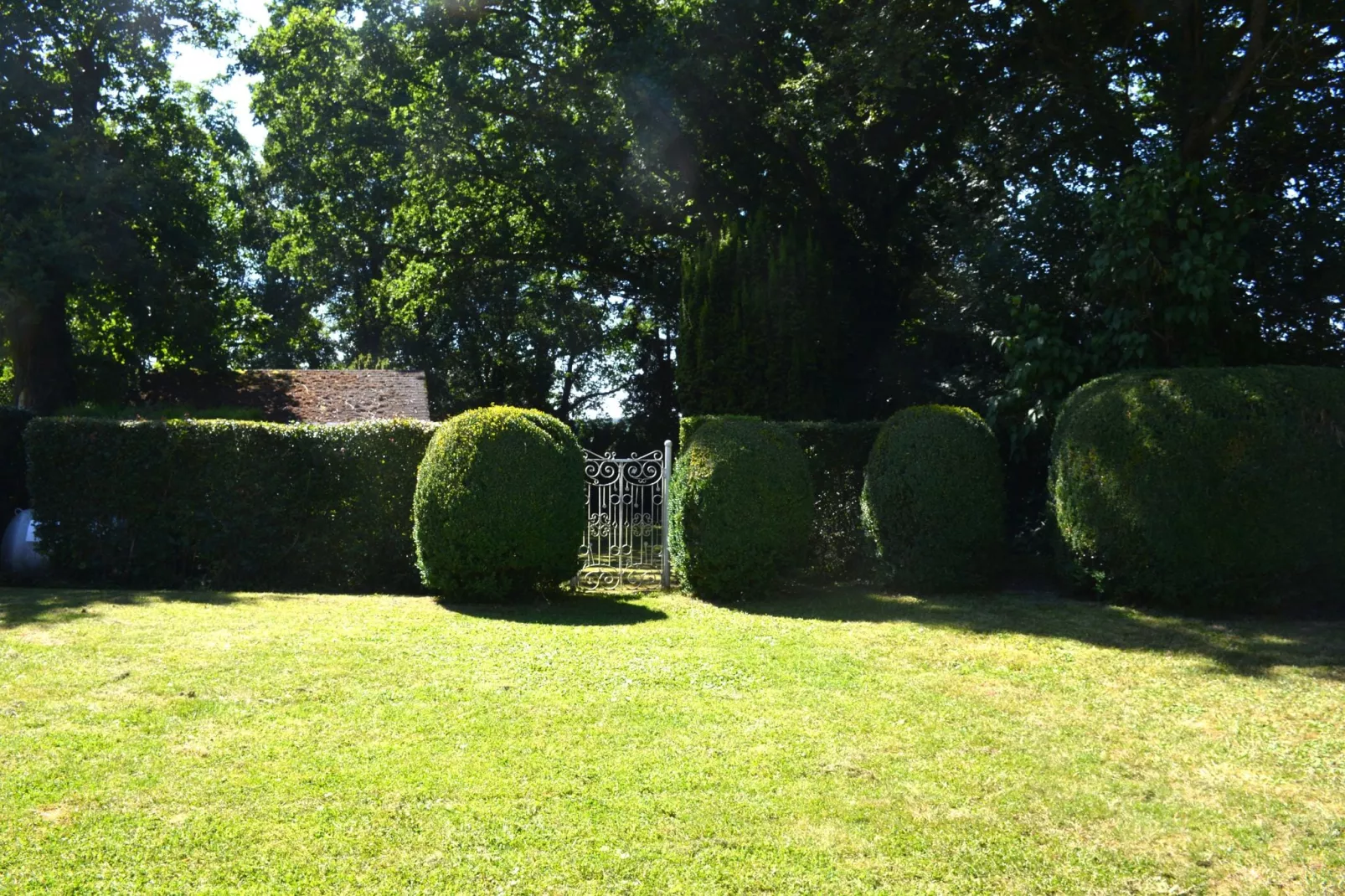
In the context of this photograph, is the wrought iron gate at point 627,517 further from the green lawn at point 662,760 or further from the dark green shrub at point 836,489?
the green lawn at point 662,760

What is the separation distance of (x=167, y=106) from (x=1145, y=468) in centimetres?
2213

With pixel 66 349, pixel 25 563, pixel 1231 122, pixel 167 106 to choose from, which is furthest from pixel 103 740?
pixel 167 106

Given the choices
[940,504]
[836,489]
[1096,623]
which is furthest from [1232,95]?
[1096,623]

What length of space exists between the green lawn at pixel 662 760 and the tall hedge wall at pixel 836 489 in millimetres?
3923

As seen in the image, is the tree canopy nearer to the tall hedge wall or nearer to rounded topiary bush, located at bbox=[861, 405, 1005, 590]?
rounded topiary bush, located at bbox=[861, 405, 1005, 590]

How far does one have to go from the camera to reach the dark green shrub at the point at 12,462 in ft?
44.4

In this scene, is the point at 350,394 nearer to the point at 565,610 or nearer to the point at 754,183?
the point at 754,183

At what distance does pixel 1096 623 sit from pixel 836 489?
4.29m

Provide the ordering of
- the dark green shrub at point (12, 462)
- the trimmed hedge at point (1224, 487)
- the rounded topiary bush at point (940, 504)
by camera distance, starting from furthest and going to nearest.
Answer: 1. the dark green shrub at point (12, 462)
2. the rounded topiary bush at point (940, 504)
3. the trimmed hedge at point (1224, 487)

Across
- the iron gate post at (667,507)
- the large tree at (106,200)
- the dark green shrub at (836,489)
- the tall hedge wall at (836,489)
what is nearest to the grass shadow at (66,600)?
the iron gate post at (667,507)

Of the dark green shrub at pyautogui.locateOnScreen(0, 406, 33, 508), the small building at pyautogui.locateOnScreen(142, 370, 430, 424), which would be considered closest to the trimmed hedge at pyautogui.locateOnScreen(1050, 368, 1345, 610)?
the dark green shrub at pyautogui.locateOnScreen(0, 406, 33, 508)

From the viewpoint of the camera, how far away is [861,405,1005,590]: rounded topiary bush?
485 inches

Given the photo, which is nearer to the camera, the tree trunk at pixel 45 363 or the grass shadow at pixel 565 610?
the grass shadow at pixel 565 610

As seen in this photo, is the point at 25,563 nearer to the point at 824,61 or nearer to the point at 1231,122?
the point at 824,61
